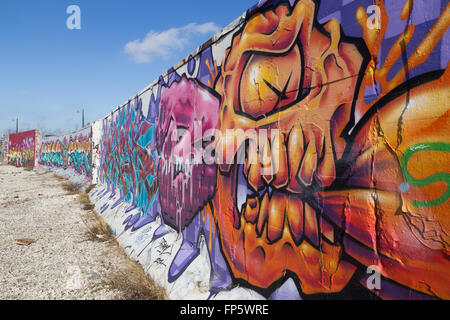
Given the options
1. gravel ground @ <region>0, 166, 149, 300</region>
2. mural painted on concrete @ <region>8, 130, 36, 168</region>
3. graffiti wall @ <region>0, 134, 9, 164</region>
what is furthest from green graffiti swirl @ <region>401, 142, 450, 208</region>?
graffiti wall @ <region>0, 134, 9, 164</region>

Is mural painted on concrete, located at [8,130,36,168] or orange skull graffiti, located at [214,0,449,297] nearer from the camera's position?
orange skull graffiti, located at [214,0,449,297]

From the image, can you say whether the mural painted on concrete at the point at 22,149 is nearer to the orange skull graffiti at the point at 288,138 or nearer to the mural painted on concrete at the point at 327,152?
the mural painted on concrete at the point at 327,152

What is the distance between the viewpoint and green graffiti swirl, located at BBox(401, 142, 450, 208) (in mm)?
A: 1394

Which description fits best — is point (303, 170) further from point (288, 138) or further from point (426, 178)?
point (426, 178)

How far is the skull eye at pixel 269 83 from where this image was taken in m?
2.35

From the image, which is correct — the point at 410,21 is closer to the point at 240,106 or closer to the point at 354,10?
the point at 354,10

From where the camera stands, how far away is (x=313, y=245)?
2.11 meters

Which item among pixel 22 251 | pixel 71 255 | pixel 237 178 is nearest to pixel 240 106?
pixel 237 178

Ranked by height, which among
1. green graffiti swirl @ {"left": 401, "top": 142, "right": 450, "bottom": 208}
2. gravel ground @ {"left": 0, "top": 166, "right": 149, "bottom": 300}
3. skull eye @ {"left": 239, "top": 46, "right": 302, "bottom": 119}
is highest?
skull eye @ {"left": 239, "top": 46, "right": 302, "bottom": 119}

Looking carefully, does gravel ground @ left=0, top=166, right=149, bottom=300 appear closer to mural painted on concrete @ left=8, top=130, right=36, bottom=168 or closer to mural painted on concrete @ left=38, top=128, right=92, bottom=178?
mural painted on concrete @ left=38, top=128, right=92, bottom=178

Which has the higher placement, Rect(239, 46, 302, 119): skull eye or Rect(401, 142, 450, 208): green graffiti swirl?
Rect(239, 46, 302, 119): skull eye

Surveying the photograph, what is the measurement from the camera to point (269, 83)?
263 cm

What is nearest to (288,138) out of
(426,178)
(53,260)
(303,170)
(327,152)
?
(303,170)
